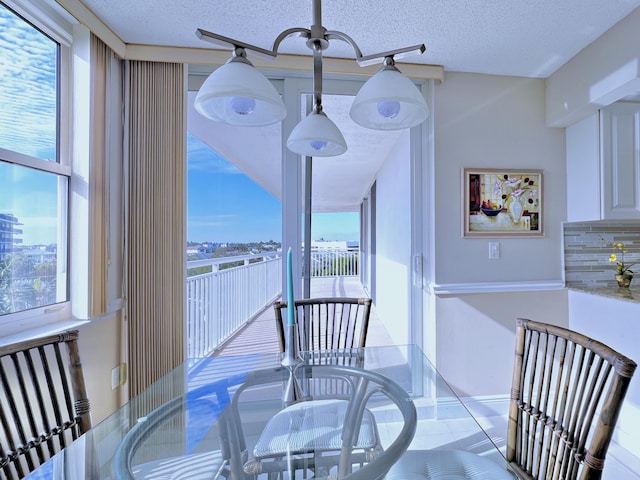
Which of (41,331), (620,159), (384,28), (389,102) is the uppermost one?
(384,28)

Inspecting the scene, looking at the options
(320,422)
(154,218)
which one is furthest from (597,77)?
(154,218)

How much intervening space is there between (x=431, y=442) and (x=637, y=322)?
4.74 feet

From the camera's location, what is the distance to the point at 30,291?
5.20ft

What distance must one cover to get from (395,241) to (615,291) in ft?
5.88

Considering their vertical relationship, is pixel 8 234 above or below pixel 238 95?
below

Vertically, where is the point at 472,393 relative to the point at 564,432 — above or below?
below

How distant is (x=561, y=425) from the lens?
A: 102 cm

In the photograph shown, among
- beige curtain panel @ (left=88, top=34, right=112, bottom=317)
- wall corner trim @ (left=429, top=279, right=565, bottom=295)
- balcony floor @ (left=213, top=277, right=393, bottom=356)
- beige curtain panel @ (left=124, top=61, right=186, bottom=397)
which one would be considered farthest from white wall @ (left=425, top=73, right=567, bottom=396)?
beige curtain panel @ (left=88, top=34, right=112, bottom=317)

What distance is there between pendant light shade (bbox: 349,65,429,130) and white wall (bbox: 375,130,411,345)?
1.47 meters

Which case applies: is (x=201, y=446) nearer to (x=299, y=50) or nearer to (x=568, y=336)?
(x=568, y=336)

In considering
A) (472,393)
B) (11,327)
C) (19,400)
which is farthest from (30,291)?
→ (472,393)

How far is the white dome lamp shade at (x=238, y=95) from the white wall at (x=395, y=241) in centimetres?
172

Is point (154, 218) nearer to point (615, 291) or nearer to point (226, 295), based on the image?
point (226, 295)

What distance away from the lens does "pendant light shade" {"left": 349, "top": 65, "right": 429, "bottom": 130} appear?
2.91ft
